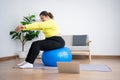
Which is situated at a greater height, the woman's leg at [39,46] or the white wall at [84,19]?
the white wall at [84,19]

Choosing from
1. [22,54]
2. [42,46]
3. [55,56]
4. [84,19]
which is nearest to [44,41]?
[42,46]

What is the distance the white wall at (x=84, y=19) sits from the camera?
6.11 metres

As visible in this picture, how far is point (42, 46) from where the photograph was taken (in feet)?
13.1

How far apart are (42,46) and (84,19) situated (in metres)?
2.64

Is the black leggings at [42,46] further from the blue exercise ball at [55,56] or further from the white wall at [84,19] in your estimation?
the white wall at [84,19]

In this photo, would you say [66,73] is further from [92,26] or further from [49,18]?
[92,26]

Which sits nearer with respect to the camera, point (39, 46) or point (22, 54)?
point (39, 46)

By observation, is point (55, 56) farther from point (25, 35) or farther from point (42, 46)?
point (25, 35)

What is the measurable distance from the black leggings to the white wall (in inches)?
84.7

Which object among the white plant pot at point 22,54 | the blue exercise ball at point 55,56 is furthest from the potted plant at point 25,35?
the blue exercise ball at point 55,56

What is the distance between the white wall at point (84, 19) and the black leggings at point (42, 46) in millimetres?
2151

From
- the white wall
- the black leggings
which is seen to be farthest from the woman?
the white wall

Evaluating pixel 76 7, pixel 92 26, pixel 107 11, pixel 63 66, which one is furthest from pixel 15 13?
pixel 63 66

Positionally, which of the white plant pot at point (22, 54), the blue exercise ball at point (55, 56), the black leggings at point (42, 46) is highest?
the black leggings at point (42, 46)
